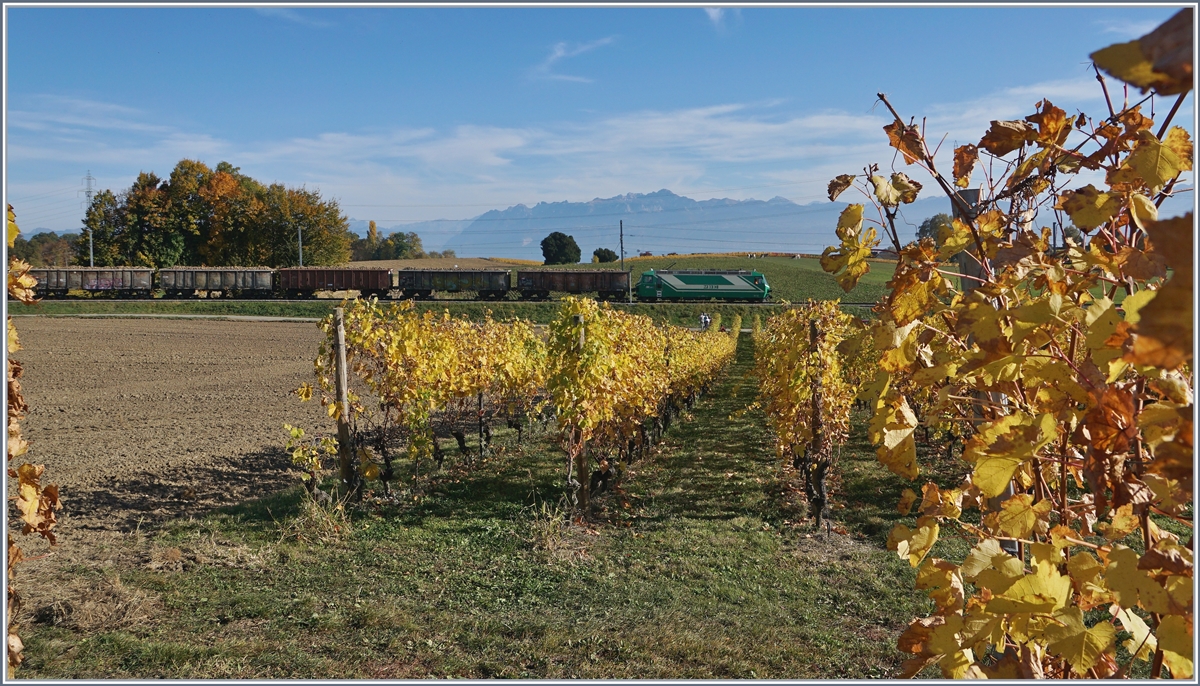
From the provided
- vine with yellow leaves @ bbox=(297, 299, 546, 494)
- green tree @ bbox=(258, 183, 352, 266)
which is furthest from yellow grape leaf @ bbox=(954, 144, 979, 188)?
green tree @ bbox=(258, 183, 352, 266)

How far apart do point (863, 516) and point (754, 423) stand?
5207 millimetres

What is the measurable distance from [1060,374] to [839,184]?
0.49 meters

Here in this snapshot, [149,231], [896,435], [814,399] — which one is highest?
[149,231]

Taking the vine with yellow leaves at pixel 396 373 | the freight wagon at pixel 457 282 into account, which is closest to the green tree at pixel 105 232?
the freight wagon at pixel 457 282

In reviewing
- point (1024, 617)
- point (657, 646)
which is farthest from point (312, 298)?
point (1024, 617)

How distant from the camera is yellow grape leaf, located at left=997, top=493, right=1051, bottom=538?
3.62 feet

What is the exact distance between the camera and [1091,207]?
1.10 metres

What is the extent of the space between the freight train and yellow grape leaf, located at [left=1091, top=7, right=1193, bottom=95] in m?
42.6

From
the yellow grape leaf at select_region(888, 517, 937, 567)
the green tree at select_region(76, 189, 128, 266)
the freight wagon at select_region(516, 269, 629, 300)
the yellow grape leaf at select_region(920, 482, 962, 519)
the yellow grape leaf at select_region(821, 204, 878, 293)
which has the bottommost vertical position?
the yellow grape leaf at select_region(888, 517, 937, 567)

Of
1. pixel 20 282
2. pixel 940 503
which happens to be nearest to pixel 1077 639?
pixel 940 503

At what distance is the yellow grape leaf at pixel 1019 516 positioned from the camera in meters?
1.10

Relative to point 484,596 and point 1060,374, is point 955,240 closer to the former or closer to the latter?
point 1060,374

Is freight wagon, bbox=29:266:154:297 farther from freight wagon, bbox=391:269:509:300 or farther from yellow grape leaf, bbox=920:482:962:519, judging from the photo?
yellow grape leaf, bbox=920:482:962:519

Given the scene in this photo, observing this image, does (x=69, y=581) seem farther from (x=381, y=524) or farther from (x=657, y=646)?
(x=657, y=646)
